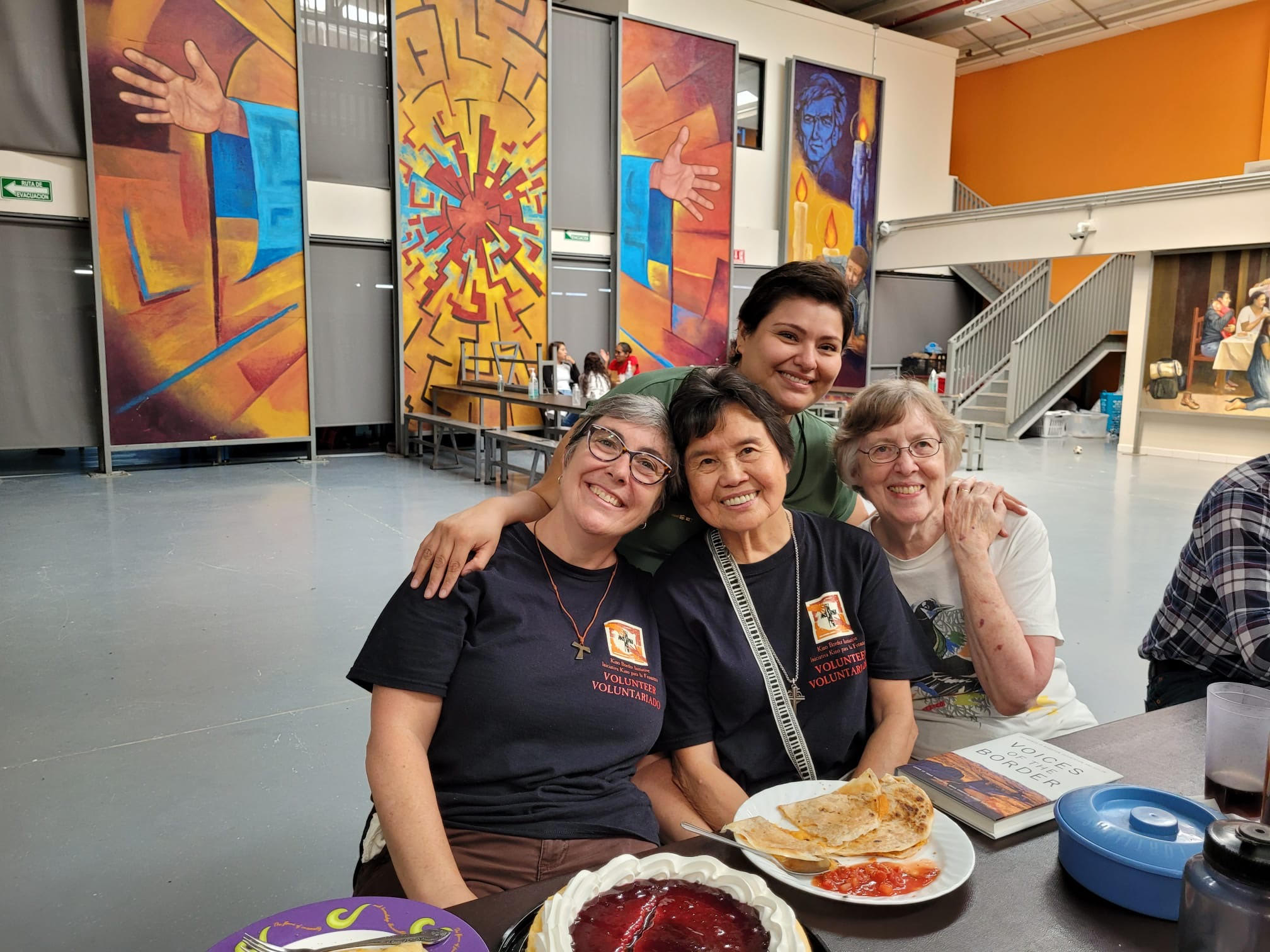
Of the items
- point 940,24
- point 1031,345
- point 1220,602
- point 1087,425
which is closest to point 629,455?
point 1220,602

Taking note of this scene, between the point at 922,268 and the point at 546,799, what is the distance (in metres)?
14.9

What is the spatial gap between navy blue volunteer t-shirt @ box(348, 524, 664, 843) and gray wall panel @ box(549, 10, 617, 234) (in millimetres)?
10211

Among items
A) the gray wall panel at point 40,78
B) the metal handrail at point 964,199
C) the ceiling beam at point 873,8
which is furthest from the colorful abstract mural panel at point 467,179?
the metal handrail at point 964,199

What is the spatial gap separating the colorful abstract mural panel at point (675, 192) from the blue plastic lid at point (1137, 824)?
10838 mm

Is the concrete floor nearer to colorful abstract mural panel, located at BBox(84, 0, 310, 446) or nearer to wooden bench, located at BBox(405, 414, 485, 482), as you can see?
wooden bench, located at BBox(405, 414, 485, 482)

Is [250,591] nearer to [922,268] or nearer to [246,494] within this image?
[246,494]

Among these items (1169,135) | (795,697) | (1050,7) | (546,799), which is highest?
(1050,7)

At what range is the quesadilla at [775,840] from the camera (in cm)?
105

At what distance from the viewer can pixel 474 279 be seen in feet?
34.5

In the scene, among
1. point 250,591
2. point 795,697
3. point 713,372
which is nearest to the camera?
point 795,697

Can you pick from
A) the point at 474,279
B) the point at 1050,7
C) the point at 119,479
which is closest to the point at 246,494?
the point at 119,479

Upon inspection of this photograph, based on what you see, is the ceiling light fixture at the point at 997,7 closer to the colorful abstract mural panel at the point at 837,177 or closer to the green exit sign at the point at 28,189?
the colorful abstract mural panel at the point at 837,177

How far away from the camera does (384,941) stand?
0.83 meters

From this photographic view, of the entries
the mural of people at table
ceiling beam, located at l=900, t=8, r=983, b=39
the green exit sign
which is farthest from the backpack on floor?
the green exit sign
